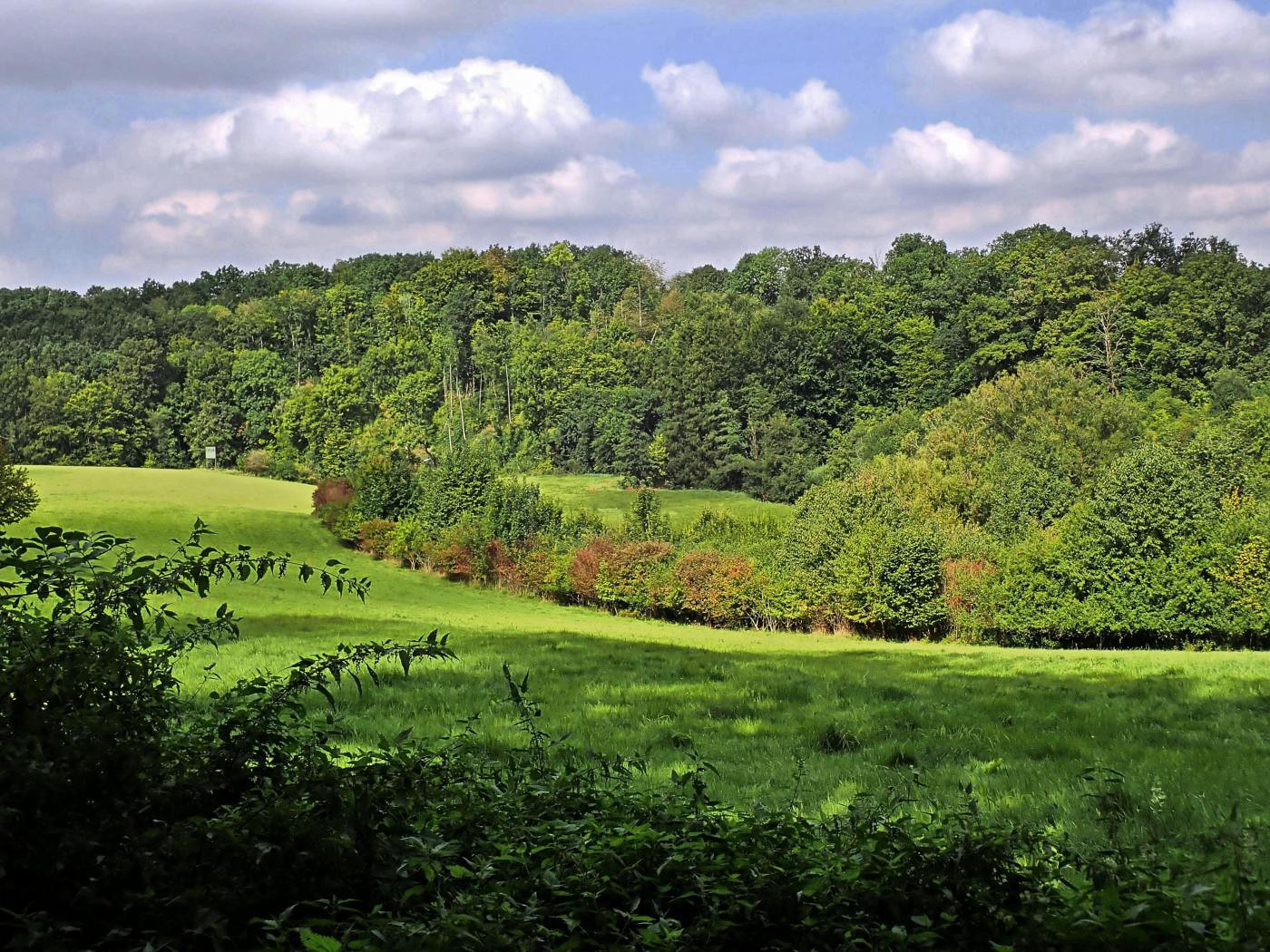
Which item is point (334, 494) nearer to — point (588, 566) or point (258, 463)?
point (588, 566)

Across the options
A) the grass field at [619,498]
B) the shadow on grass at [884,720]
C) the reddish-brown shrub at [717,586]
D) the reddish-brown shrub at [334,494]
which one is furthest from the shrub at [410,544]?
the shadow on grass at [884,720]

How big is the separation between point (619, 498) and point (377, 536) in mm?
40406

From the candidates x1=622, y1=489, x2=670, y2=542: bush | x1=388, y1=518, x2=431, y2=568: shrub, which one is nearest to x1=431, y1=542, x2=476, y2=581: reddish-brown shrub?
x1=388, y1=518, x2=431, y2=568: shrub

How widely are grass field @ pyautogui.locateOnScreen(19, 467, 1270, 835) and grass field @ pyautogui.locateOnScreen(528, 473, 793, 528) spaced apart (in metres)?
59.7

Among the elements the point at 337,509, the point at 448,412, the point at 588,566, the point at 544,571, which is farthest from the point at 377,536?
the point at 448,412

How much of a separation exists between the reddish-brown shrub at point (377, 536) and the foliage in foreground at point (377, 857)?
51.2 meters

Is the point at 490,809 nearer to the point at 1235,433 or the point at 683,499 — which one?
the point at 1235,433

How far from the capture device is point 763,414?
338 feet

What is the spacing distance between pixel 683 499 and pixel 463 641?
239ft

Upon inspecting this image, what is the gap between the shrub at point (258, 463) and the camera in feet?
331

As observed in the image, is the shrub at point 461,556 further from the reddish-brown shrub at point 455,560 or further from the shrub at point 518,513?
the shrub at point 518,513

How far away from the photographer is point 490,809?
16.6 ft

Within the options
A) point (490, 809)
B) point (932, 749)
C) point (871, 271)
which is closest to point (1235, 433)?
point (932, 749)

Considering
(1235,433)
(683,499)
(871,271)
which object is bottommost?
(683,499)
